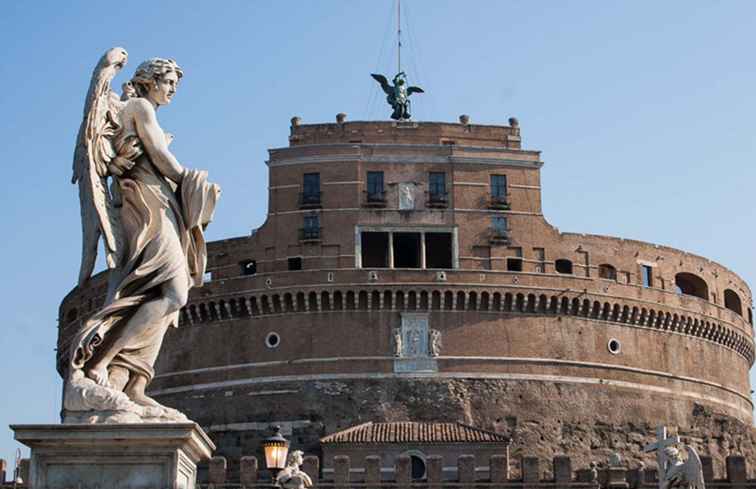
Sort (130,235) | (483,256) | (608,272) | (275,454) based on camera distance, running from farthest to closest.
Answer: (608,272) → (483,256) → (275,454) → (130,235)

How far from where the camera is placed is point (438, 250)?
58719mm

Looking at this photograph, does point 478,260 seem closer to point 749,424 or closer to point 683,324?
Answer: point 683,324

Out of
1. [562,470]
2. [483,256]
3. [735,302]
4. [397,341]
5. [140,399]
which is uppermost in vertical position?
[483,256]

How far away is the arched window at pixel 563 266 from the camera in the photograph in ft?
192

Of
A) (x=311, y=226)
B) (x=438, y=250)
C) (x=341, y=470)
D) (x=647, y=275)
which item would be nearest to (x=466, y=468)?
(x=341, y=470)

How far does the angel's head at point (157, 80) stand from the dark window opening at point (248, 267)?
50910mm

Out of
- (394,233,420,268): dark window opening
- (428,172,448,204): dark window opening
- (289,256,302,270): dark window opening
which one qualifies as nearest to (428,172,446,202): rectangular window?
(428,172,448,204): dark window opening

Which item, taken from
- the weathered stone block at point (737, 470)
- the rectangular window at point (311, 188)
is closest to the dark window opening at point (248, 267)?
the rectangular window at point (311, 188)

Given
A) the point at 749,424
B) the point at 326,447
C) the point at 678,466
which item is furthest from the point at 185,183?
the point at 749,424

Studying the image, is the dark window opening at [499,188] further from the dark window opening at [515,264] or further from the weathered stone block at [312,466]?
the weathered stone block at [312,466]

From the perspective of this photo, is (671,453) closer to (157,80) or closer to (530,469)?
(157,80)

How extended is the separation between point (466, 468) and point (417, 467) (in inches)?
138

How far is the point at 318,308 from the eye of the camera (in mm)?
55938

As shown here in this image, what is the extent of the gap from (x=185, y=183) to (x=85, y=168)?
517 mm
